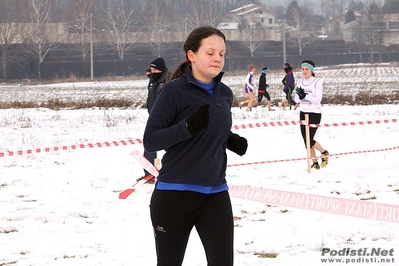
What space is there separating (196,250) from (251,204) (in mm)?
2034

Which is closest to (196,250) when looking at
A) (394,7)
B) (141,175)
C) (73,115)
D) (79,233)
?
(79,233)

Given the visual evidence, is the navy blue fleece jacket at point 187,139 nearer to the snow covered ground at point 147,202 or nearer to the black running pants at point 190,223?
the black running pants at point 190,223

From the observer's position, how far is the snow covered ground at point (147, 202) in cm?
580

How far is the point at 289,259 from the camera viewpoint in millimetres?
5461

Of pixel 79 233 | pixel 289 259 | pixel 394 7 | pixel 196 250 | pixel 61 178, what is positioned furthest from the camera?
pixel 394 7

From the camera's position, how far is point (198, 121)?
3.46 metres

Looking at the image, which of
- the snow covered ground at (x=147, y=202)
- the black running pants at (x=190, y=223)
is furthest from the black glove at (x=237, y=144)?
the snow covered ground at (x=147, y=202)

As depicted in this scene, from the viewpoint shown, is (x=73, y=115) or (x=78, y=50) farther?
(x=78, y=50)

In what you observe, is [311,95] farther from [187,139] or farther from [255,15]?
[255,15]

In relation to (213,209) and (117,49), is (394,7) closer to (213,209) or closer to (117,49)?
(117,49)

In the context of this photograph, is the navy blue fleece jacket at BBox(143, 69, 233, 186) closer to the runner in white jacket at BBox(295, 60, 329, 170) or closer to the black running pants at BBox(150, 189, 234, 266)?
the black running pants at BBox(150, 189, 234, 266)

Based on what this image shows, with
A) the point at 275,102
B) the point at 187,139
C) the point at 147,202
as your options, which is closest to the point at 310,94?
the point at 147,202

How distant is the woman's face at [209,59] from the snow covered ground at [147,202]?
2.16 m

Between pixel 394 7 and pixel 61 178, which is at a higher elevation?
pixel 394 7
